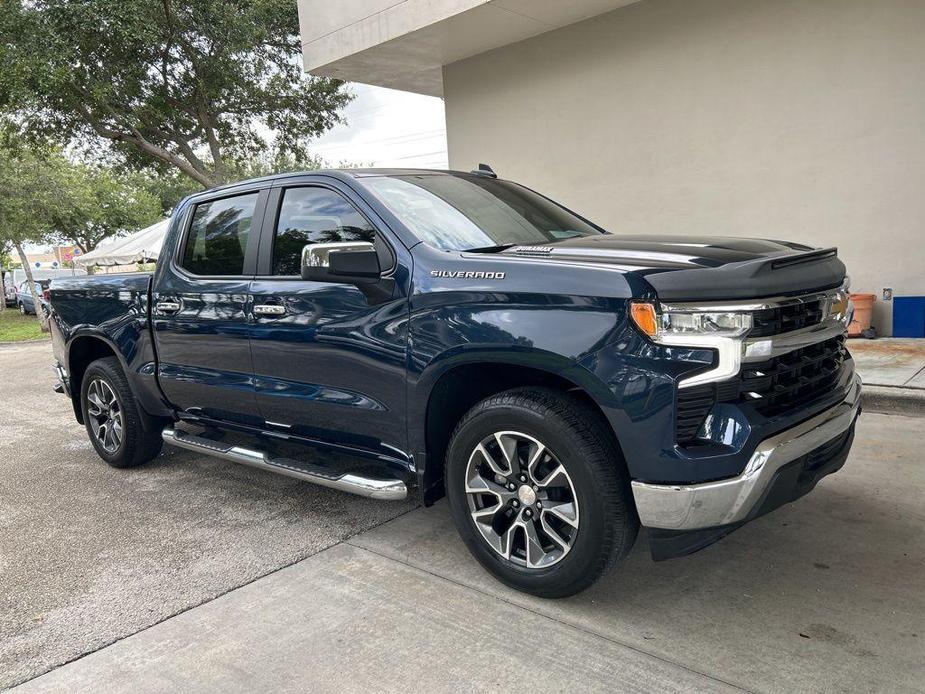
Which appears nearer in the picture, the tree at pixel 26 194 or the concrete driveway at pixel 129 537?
the concrete driveway at pixel 129 537

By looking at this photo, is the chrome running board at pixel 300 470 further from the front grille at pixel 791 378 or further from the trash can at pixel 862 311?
the trash can at pixel 862 311

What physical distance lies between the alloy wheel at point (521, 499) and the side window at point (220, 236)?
201cm

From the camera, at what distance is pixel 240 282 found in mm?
4125

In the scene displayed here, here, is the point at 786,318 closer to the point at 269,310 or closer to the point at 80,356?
the point at 269,310

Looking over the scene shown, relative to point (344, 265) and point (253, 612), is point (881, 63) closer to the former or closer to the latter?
point (344, 265)

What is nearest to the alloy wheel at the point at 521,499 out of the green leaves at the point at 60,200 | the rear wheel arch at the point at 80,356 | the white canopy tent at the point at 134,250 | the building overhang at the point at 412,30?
the rear wheel arch at the point at 80,356

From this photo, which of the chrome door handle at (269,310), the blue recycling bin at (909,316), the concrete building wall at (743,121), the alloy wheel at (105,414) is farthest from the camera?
the blue recycling bin at (909,316)

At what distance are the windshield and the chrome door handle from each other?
2.64ft

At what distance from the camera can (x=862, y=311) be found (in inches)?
332

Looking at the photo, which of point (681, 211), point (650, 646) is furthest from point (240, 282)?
point (681, 211)

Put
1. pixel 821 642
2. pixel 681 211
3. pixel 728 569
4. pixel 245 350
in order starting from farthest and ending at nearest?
pixel 681 211, pixel 245 350, pixel 728 569, pixel 821 642

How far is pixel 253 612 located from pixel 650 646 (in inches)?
65.2

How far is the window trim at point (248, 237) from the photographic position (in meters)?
4.13

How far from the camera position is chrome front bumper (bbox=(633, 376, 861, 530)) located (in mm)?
2537
